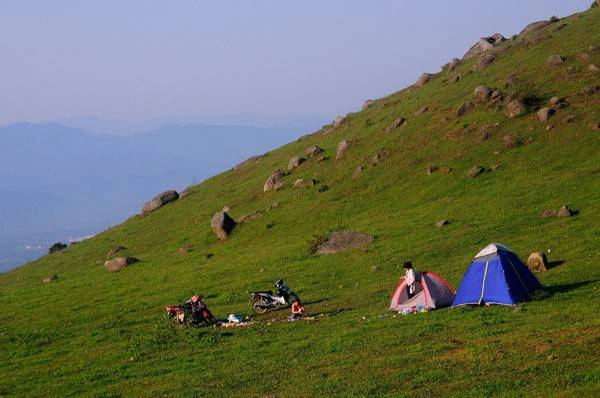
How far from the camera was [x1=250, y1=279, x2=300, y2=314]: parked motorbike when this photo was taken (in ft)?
122

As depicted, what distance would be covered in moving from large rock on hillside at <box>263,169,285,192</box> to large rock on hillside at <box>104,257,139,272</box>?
1611cm

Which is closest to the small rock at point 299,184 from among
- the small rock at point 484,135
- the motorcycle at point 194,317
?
the small rock at point 484,135

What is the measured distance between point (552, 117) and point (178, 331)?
133 ft

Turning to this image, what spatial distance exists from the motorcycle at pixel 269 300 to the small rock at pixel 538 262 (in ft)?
37.4

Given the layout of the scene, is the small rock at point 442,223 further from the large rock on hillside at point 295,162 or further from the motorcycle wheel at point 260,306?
the large rock on hillside at point 295,162

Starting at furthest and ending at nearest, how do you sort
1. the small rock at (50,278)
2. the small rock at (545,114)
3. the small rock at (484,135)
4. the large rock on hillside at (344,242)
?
the small rock at (50,278) < the small rock at (484,135) < the small rock at (545,114) < the large rock on hillside at (344,242)

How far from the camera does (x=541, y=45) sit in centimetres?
7931

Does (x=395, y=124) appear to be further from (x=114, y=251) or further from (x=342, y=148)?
(x=114, y=251)

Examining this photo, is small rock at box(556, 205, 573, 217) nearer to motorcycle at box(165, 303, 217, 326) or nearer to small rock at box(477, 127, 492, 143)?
small rock at box(477, 127, 492, 143)

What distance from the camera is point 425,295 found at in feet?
101

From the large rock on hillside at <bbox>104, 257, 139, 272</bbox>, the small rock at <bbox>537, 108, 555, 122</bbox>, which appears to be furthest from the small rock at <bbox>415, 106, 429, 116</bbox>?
the large rock on hillside at <bbox>104, 257, 139, 272</bbox>

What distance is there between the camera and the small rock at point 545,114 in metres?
61.9

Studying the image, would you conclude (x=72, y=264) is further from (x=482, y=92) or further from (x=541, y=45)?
(x=541, y=45)

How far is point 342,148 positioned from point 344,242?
25989mm
